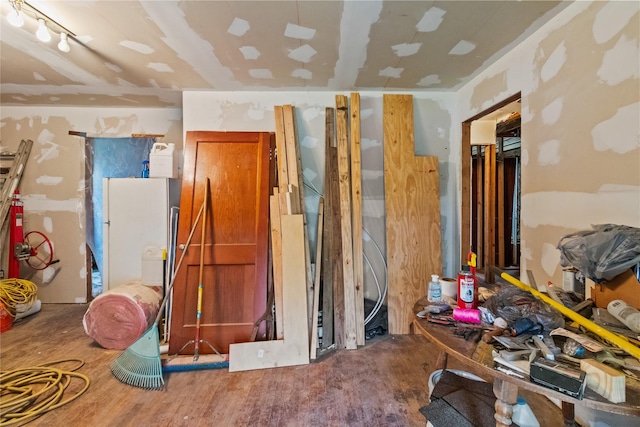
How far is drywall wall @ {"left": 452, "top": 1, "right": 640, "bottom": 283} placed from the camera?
4.68 feet

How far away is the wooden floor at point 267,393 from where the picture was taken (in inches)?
70.6

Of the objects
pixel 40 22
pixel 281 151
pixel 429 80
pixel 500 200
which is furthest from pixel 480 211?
pixel 40 22

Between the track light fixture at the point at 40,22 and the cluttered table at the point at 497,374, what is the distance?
8.77 feet

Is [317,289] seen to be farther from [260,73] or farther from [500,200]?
[500,200]

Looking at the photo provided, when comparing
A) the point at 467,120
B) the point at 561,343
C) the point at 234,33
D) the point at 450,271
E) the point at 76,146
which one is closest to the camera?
the point at 561,343

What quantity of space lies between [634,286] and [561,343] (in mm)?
423

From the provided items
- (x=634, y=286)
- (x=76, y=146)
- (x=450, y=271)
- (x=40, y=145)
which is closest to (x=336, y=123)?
(x=450, y=271)

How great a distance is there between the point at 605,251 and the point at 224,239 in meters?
2.45

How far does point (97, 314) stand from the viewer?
8.36ft

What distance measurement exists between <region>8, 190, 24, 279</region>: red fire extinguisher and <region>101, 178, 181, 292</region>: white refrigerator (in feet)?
4.72

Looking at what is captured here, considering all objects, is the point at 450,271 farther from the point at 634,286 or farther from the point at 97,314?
the point at 97,314

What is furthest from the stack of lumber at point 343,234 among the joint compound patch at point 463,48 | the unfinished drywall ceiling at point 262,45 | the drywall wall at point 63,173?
the drywall wall at point 63,173

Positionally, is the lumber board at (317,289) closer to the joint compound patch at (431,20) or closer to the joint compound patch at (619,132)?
the joint compound patch at (431,20)

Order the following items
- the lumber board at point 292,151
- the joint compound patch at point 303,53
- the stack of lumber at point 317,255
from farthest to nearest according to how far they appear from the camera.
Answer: the lumber board at point 292,151
the stack of lumber at point 317,255
the joint compound patch at point 303,53
